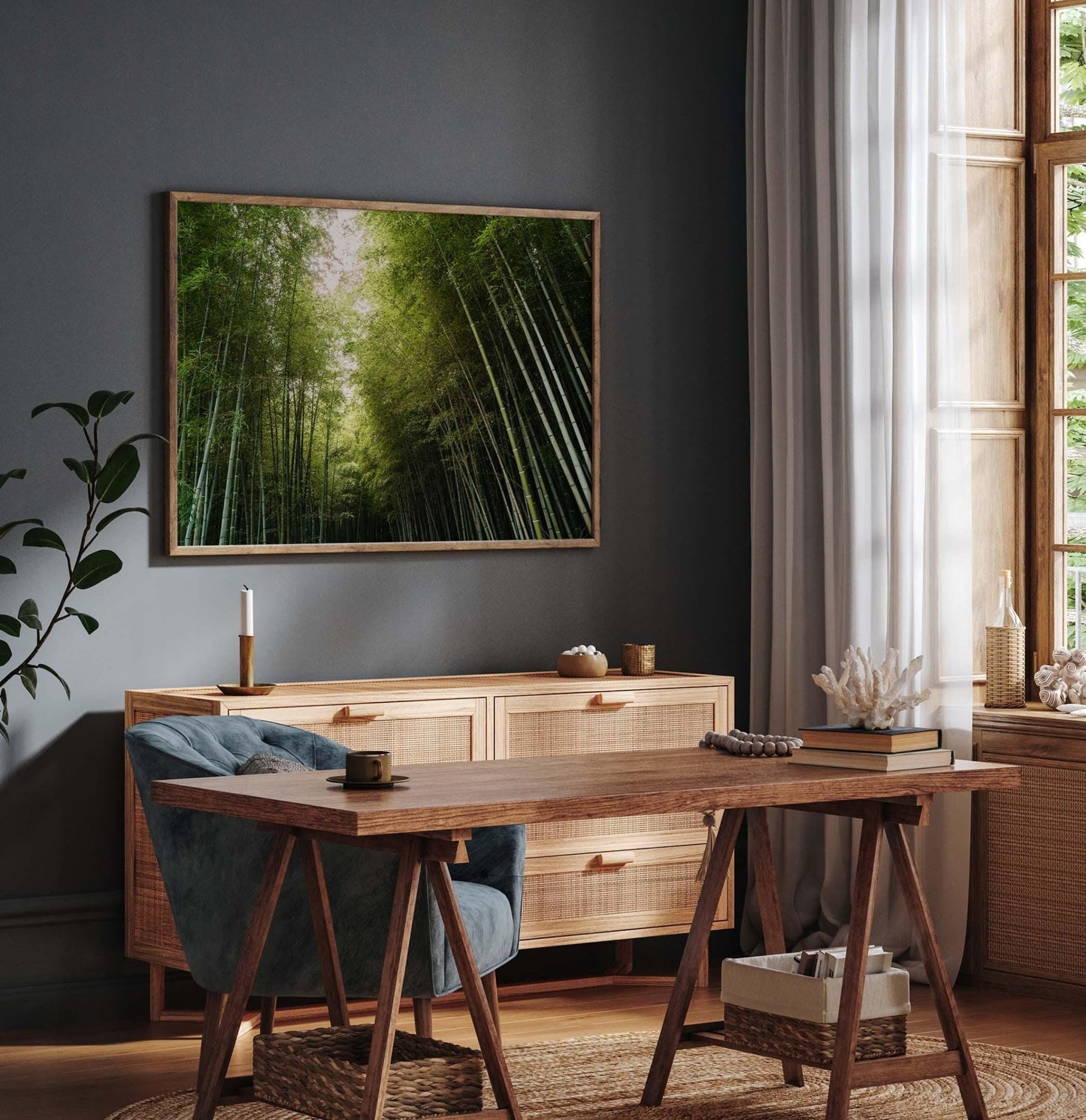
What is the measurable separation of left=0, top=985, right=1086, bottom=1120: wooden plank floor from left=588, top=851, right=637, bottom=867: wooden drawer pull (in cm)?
37

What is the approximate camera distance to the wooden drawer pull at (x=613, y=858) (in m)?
4.82

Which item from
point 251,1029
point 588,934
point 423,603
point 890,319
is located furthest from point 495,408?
point 251,1029

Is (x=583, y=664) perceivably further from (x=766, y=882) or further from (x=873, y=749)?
(x=873, y=749)

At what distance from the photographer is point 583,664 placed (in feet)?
16.3

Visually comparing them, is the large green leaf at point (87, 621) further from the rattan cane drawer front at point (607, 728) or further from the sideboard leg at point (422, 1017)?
the sideboard leg at point (422, 1017)

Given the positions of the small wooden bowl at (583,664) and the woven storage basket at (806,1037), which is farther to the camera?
the small wooden bowl at (583,664)

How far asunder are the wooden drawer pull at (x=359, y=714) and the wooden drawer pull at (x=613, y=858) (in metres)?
0.71

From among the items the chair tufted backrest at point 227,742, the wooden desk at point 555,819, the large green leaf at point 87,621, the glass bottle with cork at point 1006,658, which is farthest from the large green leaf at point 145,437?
the glass bottle with cork at point 1006,658

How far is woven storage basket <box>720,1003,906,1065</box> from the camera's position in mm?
3654

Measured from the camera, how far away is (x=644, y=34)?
546 cm

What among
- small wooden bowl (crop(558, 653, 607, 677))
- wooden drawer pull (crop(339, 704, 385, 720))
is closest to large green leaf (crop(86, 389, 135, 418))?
wooden drawer pull (crop(339, 704, 385, 720))

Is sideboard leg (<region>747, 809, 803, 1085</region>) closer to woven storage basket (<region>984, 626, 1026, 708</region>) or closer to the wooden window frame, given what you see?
woven storage basket (<region>984, 626, 1026, 708</region>)

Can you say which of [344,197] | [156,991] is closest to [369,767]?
[156,991]

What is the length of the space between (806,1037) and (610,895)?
4.01 ft
